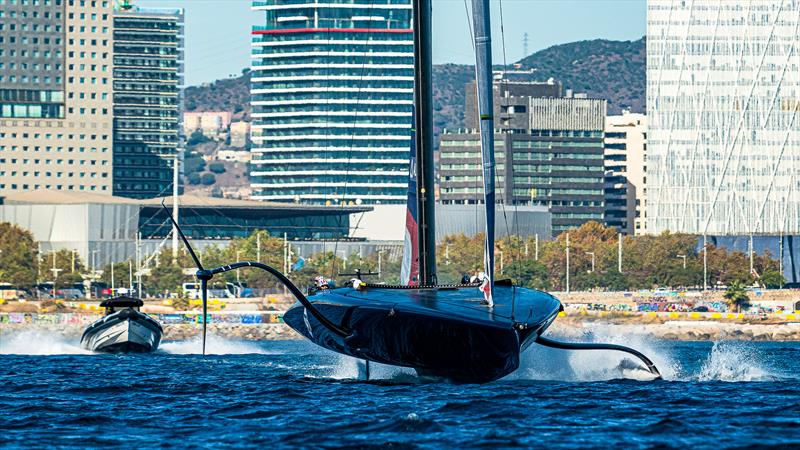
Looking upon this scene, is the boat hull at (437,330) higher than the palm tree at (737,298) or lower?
higher

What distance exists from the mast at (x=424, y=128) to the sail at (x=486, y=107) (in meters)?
8.45

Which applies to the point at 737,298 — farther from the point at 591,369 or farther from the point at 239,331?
the point at 591,369

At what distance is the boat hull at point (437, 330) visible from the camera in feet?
142

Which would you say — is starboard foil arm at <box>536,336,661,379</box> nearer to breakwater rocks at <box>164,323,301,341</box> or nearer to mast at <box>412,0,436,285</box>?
mast at <box>412,0,436,285</box>

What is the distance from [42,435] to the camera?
36219mm

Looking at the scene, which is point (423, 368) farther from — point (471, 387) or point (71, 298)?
point (71, 298)

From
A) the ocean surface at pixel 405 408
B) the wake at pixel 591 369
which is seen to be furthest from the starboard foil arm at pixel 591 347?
the ocean surface at pixel 405 408

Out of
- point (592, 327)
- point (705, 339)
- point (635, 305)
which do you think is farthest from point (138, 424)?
point (635, 305)

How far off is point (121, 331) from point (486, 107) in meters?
47.6

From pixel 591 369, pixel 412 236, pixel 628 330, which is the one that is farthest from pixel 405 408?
pixel 628 330

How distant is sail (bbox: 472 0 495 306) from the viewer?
43.0m

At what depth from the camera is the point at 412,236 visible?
175ft

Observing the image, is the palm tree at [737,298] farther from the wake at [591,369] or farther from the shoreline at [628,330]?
the wake at [591,369]

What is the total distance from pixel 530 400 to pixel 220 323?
126490 mm
